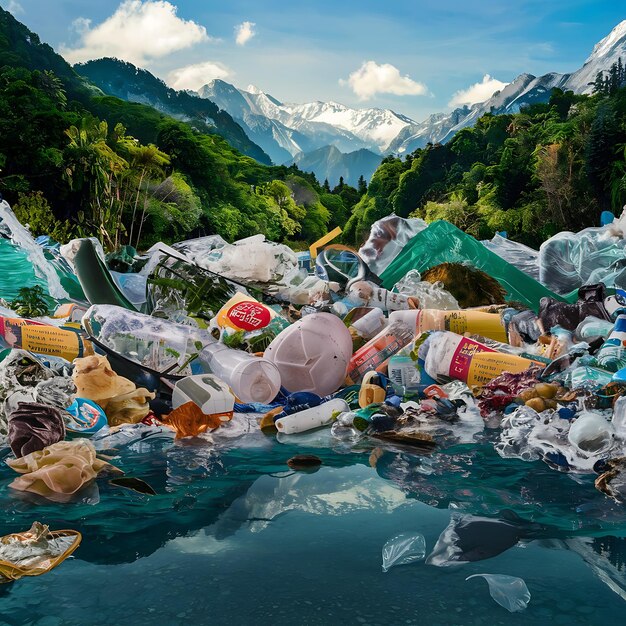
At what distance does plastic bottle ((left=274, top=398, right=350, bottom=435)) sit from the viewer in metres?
3.01

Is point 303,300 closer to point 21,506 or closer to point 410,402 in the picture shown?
point 410,402

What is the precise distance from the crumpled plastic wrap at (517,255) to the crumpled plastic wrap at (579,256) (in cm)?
15

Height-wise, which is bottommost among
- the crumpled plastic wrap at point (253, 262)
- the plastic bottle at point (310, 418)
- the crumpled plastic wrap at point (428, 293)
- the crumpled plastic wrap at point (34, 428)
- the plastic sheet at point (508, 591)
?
the plastic sheet at point (508, 591)

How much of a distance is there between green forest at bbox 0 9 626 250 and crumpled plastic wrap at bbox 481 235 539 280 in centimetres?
833

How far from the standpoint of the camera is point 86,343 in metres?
3.65

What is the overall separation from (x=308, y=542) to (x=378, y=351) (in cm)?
188

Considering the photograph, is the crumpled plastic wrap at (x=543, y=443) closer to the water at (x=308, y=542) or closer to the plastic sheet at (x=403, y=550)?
the water at (x=308, y=542)

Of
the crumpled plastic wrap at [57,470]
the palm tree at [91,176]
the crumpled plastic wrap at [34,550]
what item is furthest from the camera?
the palm tree at [91,176]

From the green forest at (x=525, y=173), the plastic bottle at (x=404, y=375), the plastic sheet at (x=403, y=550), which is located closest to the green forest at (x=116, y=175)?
the green forest at (x=525, y=173)

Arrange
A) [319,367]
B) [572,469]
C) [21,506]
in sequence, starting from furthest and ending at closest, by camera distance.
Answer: [319,367]
[572,469]
[21,506]

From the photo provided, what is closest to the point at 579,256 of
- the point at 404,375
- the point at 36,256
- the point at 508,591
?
the point at 404,375

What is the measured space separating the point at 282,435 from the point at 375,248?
343cm

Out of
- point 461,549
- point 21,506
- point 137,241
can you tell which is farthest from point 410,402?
point 137,241

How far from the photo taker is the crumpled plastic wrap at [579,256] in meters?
5.43
